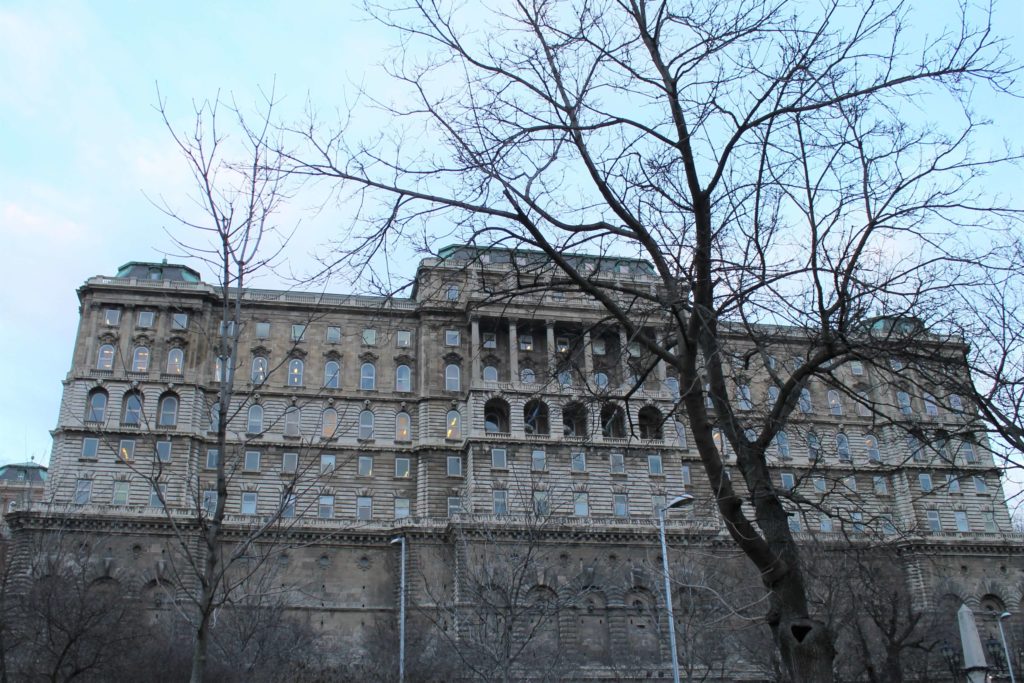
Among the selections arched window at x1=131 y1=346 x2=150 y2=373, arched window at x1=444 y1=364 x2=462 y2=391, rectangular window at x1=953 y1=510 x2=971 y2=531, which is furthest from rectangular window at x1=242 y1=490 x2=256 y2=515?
rectangular window at x1=953 y1=510 x2=971 y2=531

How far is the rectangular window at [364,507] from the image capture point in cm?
6444

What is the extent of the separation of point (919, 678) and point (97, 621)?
4143cm

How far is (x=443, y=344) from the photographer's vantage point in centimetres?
7081

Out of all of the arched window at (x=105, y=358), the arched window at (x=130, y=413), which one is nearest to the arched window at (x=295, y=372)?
the arched window at (x=130, y=413)

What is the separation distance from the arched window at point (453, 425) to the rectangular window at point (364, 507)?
7.42 m

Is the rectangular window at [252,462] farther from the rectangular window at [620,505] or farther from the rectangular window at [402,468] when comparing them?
the rectangular window at [620,505]

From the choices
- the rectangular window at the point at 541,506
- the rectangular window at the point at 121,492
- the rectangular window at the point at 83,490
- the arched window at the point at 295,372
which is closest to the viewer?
the rectangular window at the point at 541,506

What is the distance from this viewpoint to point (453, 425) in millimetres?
68000

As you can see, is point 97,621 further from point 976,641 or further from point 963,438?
point 963,438

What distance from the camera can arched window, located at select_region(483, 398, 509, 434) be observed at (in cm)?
6800

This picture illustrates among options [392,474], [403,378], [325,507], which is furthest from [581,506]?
[325,507]

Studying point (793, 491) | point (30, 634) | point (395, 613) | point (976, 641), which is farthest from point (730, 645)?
point (793, 491)

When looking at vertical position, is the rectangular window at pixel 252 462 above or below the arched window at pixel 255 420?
below

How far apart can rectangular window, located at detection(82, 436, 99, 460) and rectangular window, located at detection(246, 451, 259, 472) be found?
986 centimetres
